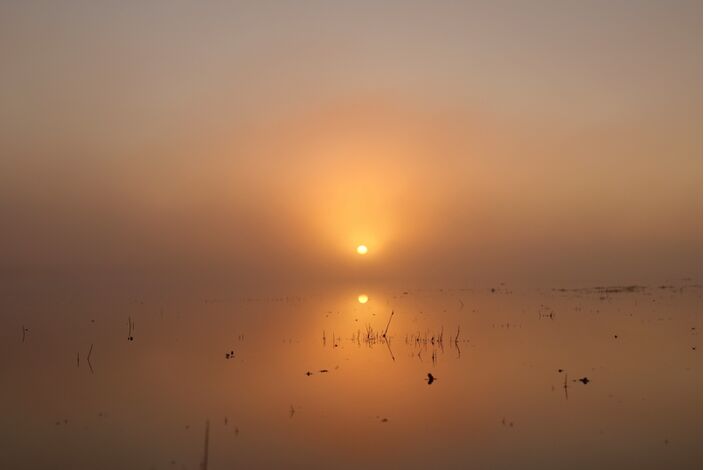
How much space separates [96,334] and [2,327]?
677 centimetres

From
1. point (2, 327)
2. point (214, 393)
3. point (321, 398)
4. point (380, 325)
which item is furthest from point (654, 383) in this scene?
point (2, 327)

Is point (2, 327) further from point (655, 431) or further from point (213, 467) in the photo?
point (655, 431)

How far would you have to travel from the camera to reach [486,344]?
22922mm

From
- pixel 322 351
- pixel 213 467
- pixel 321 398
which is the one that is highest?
pixel 322 351

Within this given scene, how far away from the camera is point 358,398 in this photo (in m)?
14.9

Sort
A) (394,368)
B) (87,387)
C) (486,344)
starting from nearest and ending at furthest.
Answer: (87,387)
(394,368)
(486,344)

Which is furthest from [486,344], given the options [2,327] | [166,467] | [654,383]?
[2,327]

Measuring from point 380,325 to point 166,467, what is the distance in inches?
793

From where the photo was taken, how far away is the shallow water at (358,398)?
36.2ft

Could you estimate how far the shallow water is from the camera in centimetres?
1103

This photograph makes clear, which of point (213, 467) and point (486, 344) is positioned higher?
point (486, 344)

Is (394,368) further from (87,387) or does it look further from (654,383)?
(87,387)

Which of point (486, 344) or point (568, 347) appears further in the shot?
point (486, 344)

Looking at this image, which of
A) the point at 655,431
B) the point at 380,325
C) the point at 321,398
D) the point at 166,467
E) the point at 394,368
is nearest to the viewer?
the point at 166,467
